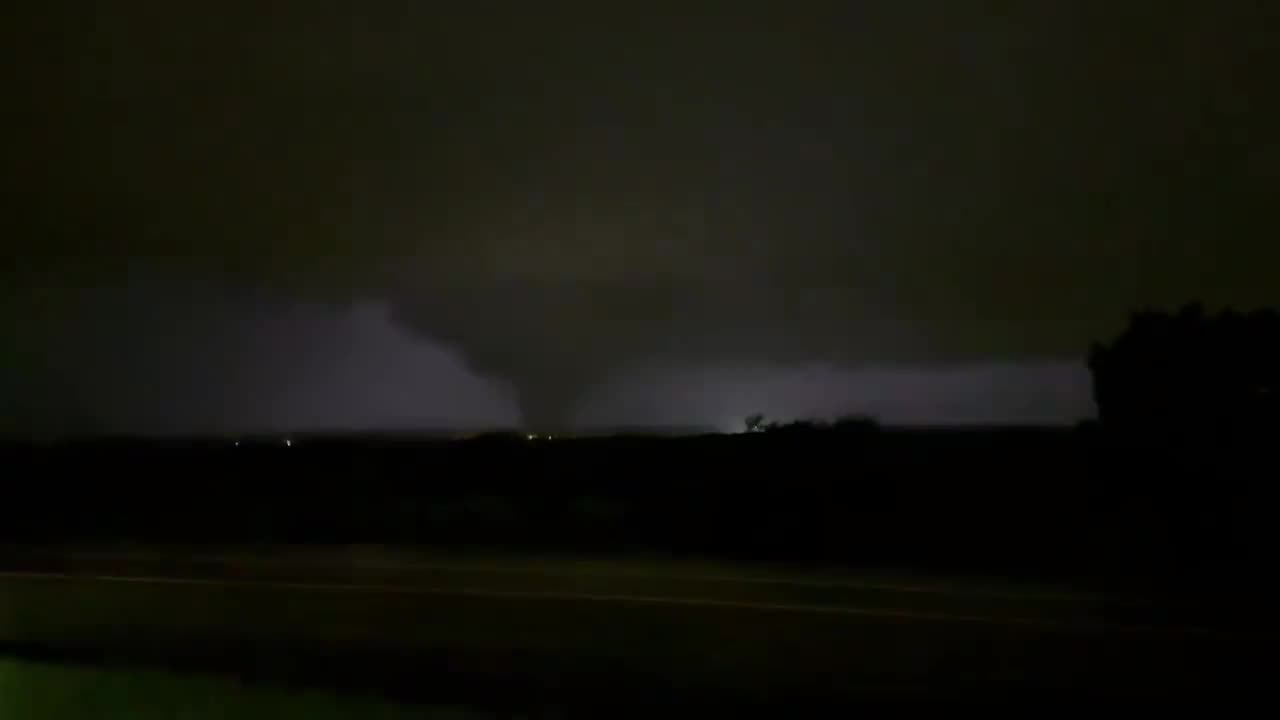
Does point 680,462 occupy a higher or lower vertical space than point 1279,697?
higher

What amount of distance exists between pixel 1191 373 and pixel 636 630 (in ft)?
47.6

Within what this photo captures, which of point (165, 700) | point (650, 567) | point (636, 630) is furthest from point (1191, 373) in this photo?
point (165, 700)

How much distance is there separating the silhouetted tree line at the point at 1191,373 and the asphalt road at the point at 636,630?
7236 mm

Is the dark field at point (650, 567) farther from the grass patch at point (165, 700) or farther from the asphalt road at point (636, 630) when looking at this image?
the grass patch at point (165, 700)

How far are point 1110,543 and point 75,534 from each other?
58.6 feet

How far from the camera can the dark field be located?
10.4 metres

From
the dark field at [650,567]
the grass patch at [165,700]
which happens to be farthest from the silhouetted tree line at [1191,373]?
the grass patch at [165,700]

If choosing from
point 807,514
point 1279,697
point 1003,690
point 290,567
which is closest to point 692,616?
point 1003,690

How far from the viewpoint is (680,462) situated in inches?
1086

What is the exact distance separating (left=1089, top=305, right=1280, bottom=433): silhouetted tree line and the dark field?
85 cm

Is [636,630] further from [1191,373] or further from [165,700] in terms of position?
[1191,373]

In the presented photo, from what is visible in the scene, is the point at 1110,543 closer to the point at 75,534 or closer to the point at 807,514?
the point at 807,514

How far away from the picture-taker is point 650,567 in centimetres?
1859

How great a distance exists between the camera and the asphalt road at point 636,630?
10.0 meters
